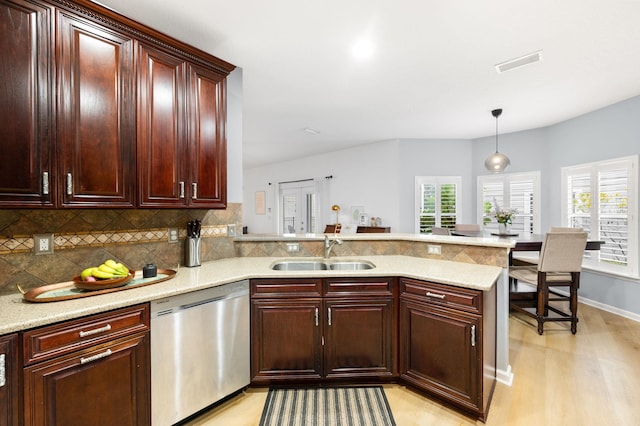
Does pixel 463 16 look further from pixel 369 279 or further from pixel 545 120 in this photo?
pixel 545 120

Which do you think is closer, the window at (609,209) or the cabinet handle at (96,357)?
the cabinet handle at (96,357)

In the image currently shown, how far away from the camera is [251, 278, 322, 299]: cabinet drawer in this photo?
2143 millimetres

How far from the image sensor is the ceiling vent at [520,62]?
253cm

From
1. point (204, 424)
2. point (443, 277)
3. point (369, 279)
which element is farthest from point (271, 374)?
point (443, 277)

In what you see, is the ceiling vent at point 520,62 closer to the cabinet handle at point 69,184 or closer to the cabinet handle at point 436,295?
the cabinet handle at point 436,295

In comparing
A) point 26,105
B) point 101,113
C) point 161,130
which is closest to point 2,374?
point 26,105

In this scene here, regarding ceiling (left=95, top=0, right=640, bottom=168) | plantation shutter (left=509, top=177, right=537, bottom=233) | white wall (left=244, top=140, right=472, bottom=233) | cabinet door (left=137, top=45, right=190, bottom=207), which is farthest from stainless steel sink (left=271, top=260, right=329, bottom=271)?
plantation shutter (left=509, top=177, right=537, bottom=233)

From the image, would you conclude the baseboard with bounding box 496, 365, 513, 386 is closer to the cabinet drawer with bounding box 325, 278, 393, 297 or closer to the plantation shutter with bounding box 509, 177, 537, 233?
the cabinet drawer with bounding box 325, 278, 393, 297

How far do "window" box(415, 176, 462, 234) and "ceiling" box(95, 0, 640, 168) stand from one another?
1505 mm

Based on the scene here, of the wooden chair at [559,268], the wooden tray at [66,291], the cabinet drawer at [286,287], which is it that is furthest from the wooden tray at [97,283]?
the wooden chair at [559,268]

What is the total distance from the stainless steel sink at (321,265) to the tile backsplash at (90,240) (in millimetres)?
583

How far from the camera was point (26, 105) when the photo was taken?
1483mm

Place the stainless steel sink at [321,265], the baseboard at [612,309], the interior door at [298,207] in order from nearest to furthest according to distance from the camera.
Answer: the stainless steel sink at [321,265] < the baseboard at [612,309] < the interior door at [298,207]

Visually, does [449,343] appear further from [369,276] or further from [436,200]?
[436,200]
